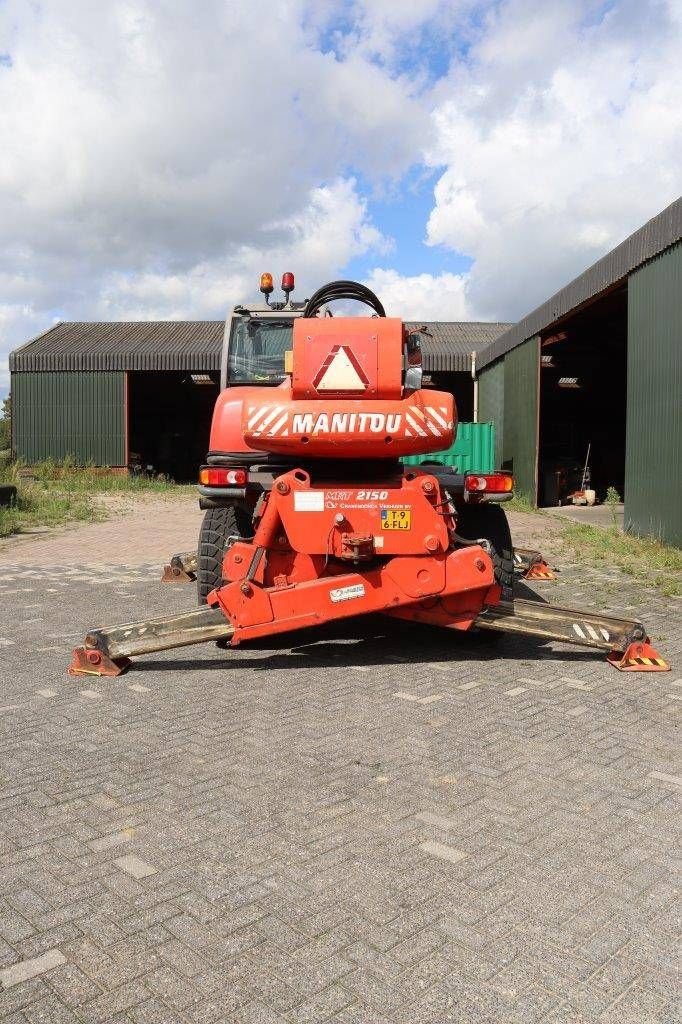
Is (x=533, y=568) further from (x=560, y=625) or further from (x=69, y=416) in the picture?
(x=69, y=416)

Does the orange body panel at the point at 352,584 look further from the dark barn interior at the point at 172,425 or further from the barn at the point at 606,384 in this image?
the dark barn interior at the point at 172,425

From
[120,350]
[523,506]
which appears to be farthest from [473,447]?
[120,350]

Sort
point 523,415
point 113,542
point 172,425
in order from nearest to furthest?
point 113,542
point 523,415
point 172,425

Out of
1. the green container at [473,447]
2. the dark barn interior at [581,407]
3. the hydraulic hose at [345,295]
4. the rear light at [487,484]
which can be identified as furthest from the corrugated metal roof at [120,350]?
the rear light at [487,484]

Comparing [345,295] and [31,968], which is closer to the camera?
[31,968]

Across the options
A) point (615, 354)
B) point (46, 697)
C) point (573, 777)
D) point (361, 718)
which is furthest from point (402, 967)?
point (615, 354)

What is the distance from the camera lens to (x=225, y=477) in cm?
557

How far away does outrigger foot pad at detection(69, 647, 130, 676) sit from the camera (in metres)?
5.17

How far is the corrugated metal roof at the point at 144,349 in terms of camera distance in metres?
26.6

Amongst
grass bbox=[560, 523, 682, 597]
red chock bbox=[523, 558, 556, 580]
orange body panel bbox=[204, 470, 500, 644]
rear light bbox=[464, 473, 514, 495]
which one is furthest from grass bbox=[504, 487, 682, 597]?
orange body panel bbox=[204, 470, 500, 644]

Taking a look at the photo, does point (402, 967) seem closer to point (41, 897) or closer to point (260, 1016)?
point (260, 1016)

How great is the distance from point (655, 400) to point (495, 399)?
37.3 feet

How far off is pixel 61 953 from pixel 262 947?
565mm

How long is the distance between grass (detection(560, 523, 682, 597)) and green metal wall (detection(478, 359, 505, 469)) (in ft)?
29.1
